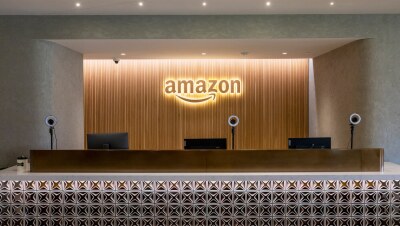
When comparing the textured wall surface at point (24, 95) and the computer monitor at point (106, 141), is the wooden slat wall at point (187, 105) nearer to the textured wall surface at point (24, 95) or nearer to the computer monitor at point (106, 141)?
the textured wall surface at point (24, 95)

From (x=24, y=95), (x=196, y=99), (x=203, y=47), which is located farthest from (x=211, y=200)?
(x=196, y=99)

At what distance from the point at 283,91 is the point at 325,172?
4804mm

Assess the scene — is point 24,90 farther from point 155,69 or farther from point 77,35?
point 155,69

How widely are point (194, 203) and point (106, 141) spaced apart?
160 cm

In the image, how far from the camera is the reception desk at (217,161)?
420 cm

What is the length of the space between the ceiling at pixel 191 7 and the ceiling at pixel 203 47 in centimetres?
46

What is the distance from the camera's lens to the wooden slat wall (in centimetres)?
872

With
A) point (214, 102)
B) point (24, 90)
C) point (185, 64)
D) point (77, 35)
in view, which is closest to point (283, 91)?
point (214, 102)

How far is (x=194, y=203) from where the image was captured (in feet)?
13.5

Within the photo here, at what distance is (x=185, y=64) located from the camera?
28.6ft

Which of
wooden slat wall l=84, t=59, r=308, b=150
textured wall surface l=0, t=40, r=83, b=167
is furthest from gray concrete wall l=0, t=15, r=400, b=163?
wooden slat wall l=84, t=59, r=308, b=150

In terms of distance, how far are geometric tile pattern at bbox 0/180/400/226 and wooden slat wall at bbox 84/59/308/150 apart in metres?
4.63

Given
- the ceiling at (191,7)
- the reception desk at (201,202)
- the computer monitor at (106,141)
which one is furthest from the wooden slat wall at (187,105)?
the reception desk at (201,202)

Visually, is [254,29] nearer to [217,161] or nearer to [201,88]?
[217,161]
